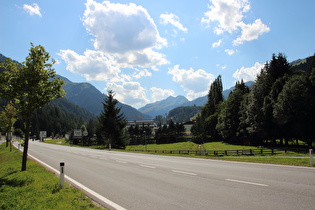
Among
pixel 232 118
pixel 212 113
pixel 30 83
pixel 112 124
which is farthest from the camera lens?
pixel 212 113

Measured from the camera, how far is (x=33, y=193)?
23.8 ft

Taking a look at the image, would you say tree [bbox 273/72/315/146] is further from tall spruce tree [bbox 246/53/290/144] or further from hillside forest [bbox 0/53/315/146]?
tall spruce tree [bbox 246/53/290/144]

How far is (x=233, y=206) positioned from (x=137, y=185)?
417 cm

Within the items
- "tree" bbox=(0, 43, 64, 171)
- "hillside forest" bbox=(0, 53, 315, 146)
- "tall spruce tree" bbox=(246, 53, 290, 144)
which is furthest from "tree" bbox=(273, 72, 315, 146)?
"tree" bbox=(0, 43, 64, 171)

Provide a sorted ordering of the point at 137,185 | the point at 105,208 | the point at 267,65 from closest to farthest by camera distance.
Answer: the point at 105,208
the point at 137,185
the point at 267,65

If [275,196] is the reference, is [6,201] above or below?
below

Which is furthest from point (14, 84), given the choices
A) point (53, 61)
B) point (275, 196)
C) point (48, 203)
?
point (275, 196)

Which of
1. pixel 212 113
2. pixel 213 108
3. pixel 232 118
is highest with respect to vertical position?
pixel 213 108

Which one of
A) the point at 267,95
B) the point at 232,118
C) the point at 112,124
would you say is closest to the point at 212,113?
the point at 232,118

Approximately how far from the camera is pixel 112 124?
152 feet

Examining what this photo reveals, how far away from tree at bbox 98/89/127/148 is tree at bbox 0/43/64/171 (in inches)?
1304

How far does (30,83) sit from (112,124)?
113 ft

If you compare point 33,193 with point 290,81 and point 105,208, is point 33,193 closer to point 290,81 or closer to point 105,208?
point 105,208

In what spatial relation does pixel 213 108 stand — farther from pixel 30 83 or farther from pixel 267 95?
pixel 30 83
